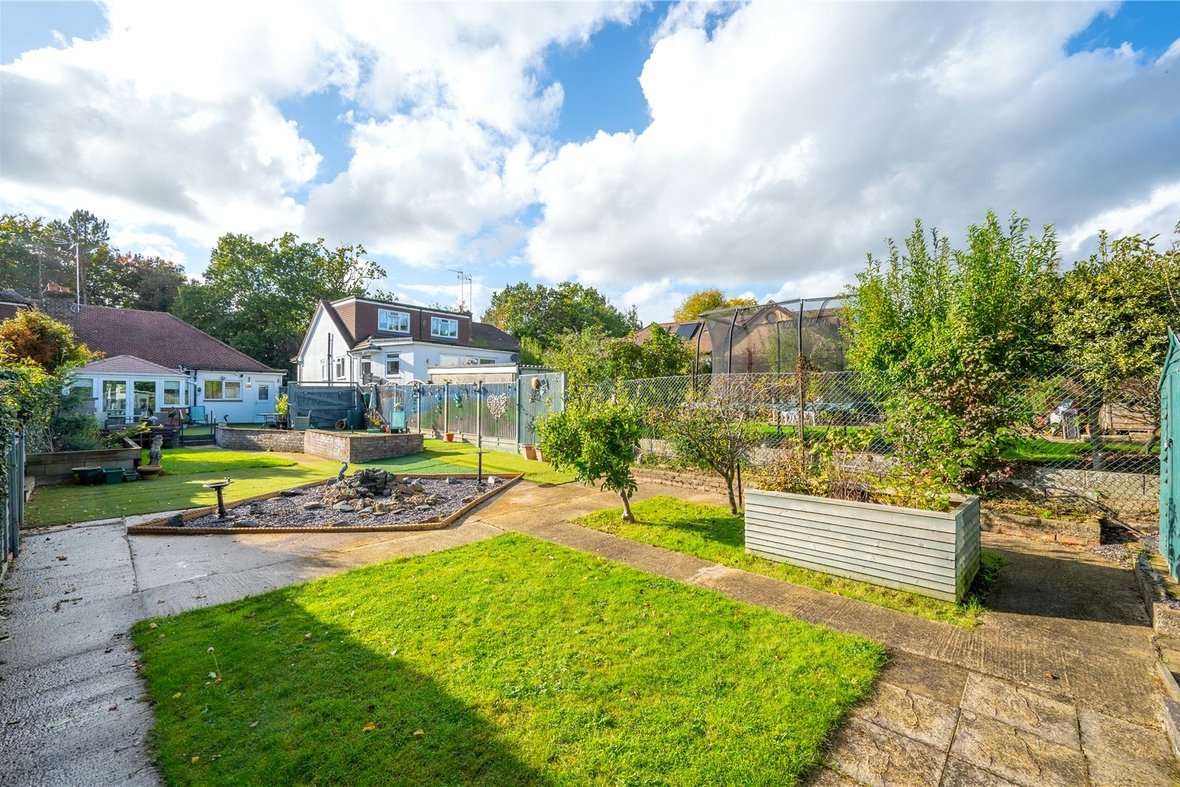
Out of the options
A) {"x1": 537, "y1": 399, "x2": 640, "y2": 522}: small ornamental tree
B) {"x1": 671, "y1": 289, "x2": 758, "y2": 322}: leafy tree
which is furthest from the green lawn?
{"x1": 671, "y1": 289, "x2": 758, "y2": 322}: leafy tree

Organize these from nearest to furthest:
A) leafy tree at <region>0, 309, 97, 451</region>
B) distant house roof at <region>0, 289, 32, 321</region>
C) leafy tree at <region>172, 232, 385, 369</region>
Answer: leafy tree at <region>0, 309, 97, 451</region> < distant house roof at <region>0, 289, 32, 321</region> < leafy tree at <region>172, 232, 385, 369</region>

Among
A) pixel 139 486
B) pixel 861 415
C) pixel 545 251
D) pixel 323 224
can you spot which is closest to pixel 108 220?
pixel 323 224

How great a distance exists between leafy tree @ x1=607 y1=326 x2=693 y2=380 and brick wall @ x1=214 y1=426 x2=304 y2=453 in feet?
37.1

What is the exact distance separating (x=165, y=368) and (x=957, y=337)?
28896 millimetres

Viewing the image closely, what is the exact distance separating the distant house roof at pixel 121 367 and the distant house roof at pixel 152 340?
3911 mm

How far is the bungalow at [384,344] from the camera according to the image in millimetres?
24984

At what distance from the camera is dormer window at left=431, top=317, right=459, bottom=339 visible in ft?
96.2

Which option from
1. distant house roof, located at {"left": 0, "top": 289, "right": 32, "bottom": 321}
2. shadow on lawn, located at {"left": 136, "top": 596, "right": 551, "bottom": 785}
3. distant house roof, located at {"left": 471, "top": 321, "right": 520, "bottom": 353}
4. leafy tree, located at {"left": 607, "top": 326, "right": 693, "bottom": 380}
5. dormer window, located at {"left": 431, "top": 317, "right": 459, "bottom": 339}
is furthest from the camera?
distant house roof, located at {"left": 471, "top": 321, "right": 520, "bottom": 353}

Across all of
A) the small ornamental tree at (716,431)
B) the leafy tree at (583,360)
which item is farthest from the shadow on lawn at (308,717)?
the leafy tree at (583,360)

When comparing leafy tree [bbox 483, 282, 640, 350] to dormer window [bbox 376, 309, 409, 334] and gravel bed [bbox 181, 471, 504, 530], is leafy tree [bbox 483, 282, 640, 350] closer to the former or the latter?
dormer window [bbox 376, 309, 409, 334]

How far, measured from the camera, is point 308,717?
2.65 metres

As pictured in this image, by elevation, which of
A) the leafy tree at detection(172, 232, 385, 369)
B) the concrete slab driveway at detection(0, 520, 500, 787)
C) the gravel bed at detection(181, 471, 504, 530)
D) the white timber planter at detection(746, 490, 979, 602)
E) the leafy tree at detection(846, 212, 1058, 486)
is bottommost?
the concrete slab driveway at detection(0, 520, 500, 787)

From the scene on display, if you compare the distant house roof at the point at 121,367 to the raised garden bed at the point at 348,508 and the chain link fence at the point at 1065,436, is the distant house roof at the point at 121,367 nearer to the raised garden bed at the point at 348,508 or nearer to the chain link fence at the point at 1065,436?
the raised garden bed at the point at 348,508

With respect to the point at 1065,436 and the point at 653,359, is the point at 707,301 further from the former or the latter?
the point at 1065,436
